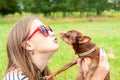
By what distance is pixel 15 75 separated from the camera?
3.67 m

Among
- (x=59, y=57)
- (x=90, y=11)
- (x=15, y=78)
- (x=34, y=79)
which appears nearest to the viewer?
(x=15, y=78)

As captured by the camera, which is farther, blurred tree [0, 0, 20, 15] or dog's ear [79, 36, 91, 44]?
blurred tree [0, 0, 20, 15]

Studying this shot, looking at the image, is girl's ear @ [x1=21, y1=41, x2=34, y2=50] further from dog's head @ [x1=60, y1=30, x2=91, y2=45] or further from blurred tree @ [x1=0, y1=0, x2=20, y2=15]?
blurred tree @ [x1=0, y1=0, x2=20, y2=15]

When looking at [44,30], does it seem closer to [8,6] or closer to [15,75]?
[15,75]

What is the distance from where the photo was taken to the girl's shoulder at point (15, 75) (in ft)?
11.9

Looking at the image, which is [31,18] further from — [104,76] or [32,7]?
[32,7]

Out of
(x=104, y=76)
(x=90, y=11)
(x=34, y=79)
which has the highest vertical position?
(x=34, y=79)

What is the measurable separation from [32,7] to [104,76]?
255 feet

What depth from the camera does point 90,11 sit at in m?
87.6

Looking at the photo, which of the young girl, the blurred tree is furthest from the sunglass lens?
the blurred tree

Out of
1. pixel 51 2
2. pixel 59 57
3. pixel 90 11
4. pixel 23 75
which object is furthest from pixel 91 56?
pixel 90 11

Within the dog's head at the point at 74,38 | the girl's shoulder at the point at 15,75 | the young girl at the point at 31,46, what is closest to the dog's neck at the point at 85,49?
the dog's head at the point at 74,38

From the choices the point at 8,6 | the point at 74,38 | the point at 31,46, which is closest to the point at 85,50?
the point at 74,38

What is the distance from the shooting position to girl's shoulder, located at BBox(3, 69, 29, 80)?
363cm
